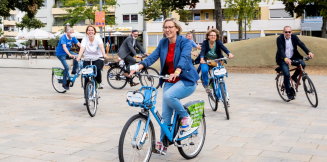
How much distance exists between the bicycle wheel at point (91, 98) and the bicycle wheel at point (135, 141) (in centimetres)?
363

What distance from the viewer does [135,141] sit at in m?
4.34

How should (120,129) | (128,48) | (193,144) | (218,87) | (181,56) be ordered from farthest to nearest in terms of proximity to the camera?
1. (128,48)
2. (218,87)
3. (120,129)
4. (193,144)
5. (181,56)

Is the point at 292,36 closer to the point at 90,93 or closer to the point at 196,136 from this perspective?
the point at 90,93

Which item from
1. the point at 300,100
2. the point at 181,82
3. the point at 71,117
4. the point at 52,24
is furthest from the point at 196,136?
the point at 52,24

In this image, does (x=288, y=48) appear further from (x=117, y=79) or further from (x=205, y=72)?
(x=117, y=79)

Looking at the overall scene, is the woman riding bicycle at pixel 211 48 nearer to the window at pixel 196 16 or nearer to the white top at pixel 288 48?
the white top at pixel 288 48

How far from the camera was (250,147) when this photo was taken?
575cm

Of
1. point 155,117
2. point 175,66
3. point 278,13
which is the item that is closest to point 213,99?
point 175,66

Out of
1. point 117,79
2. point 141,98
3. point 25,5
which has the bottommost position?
point 117,79

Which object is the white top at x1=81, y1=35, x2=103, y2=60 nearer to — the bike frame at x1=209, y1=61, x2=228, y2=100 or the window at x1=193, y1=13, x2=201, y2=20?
the bike frame at x1=209, y1=61, x2=228, y2=100

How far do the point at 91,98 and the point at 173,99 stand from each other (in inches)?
145

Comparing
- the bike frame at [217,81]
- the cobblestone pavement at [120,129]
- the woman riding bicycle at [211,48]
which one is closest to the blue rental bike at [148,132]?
the cobblestone pavement at [120,129]

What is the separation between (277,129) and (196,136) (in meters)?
2.20

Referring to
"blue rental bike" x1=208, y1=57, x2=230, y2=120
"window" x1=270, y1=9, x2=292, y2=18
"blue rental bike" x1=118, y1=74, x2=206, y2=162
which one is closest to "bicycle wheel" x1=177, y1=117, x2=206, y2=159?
"blue rental bike" x1=118, y1=74, x2=206, y2=162
